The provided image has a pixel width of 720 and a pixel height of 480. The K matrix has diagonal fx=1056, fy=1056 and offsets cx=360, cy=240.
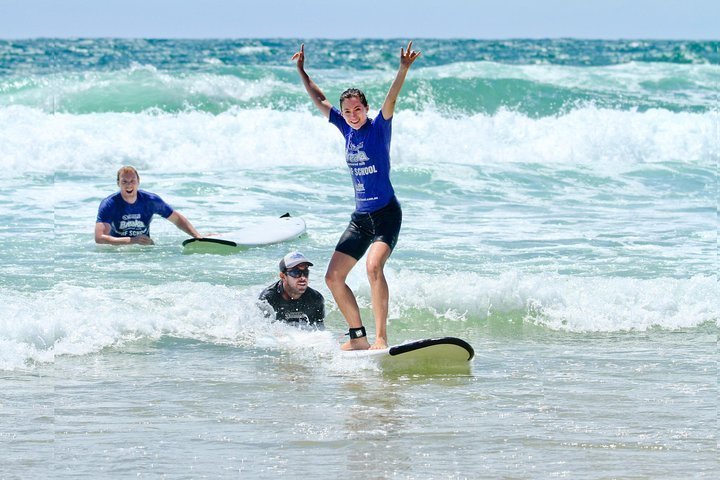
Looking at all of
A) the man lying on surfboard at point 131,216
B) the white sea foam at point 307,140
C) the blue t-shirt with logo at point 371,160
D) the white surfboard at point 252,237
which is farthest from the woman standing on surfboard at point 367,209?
the white sea foam at point 307,140

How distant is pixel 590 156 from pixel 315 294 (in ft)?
44.8

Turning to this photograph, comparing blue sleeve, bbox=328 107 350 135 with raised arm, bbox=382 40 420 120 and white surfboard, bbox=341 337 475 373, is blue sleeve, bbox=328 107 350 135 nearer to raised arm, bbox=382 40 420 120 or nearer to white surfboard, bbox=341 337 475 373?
raised arm, bbox=382 40 420 120

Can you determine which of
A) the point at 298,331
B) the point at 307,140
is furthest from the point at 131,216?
the point at 307,140

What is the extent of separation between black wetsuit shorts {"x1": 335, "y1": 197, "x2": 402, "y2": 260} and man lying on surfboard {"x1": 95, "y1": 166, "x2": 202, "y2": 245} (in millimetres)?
4299

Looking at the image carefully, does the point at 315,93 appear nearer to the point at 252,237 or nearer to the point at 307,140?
the point at 252,237

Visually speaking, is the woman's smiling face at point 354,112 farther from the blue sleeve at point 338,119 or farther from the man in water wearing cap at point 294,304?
the man in water wearing cap at point 294,304

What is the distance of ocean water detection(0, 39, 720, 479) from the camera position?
5.37 m

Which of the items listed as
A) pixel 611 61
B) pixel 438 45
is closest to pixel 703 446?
pixel 611 61

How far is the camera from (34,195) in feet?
47.9

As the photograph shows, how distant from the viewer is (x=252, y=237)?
1179 centimetres

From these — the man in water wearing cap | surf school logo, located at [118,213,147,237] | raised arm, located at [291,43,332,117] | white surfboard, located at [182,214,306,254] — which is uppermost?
raised arm, located at [291,43,332,117]

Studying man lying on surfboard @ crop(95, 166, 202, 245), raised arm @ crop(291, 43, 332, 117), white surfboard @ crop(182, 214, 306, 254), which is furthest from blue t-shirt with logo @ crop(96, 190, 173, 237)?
raised arm @ crop(291, 43, 332, 117)

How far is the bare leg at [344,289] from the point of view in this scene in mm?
7219

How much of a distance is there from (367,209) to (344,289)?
58 centimetres
